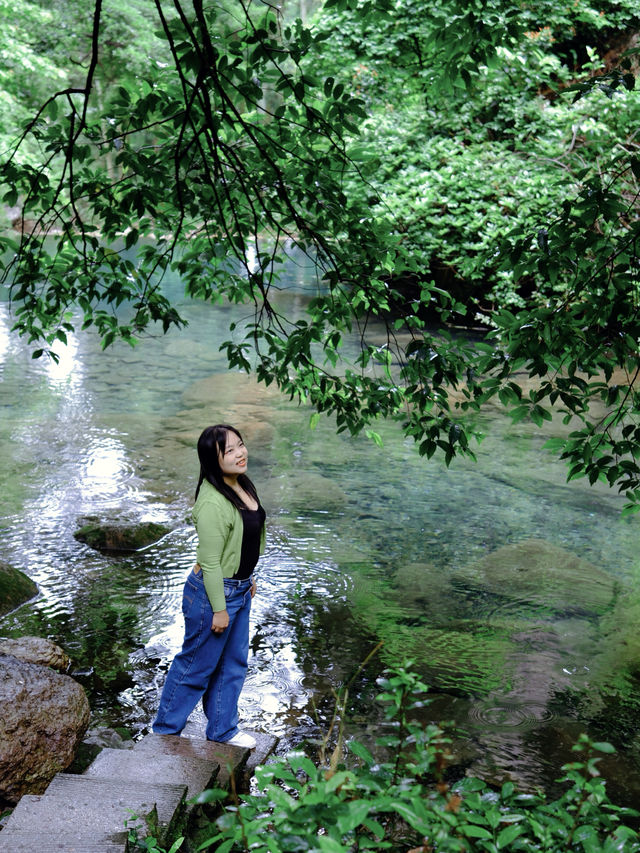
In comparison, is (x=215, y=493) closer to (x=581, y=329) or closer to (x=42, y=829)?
(x=42, y=829)

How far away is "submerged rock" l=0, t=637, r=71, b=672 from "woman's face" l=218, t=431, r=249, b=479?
6.06 feet

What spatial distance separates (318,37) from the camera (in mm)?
4164

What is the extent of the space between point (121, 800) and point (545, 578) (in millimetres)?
4896

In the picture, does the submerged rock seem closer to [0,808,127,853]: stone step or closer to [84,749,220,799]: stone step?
[84,749,220,799]: stone step

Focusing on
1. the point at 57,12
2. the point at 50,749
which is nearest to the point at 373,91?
the point at 50,749

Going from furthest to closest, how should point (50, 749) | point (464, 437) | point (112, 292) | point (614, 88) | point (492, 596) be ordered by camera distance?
point (492, 596)
point (112, 292)
point (464, 437)
point (50, 749)
point (614, 88)

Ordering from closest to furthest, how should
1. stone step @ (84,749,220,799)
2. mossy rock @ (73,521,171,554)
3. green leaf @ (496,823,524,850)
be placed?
green leaf @ (496,823,524,850), stone step @ (84,749,220,799), mossy rock @ (73,521,171,554)

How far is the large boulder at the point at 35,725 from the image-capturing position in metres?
3.55

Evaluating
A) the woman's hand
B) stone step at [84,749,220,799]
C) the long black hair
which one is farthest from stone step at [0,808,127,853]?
the long black hair

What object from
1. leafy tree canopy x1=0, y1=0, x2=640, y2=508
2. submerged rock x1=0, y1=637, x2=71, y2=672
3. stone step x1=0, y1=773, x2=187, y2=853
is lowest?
submerged rock x1=0, y1=637, x2=71, y2=672

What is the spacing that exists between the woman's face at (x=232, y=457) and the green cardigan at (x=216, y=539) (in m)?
0.12

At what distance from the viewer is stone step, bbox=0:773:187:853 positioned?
9.13 feet

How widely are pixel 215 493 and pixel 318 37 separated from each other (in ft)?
7.75

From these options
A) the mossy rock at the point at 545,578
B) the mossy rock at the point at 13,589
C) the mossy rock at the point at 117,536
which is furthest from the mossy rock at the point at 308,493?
the mossy rock at the point at 13,589
